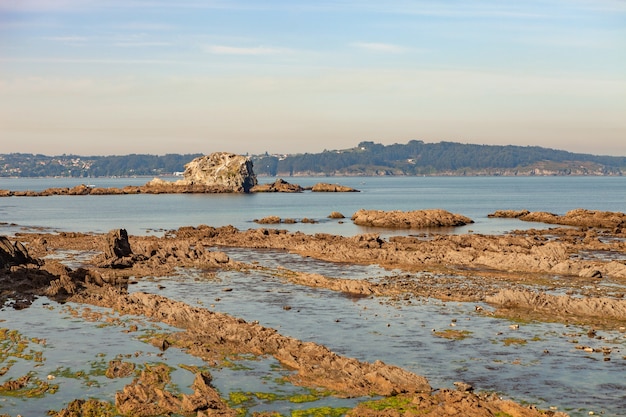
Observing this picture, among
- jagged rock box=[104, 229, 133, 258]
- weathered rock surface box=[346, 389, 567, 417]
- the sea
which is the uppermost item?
jagged rock box=[104, 229, 133, 258]

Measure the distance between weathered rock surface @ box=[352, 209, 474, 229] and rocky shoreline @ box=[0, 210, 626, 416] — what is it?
17056mm

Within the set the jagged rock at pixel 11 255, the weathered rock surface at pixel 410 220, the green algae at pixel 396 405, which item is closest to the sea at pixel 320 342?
the green algae at pixel 396 405

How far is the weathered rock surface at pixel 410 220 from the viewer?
8675 centimetres

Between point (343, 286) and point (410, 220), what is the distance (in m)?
48.8

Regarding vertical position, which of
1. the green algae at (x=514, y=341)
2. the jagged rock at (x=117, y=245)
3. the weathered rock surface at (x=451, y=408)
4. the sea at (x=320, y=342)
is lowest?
the sea at (x=320, y=342)

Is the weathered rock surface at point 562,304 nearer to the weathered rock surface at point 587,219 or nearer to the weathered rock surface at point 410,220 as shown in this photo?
the weathered rock surface at point 587,219

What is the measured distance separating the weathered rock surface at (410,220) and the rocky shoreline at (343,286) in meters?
17.1

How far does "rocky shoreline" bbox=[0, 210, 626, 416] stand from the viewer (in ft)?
68.8

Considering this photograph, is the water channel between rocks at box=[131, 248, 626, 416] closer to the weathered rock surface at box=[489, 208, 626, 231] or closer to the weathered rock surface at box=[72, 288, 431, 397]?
the weathered rock surface at box=[72, 288, 431, 397]

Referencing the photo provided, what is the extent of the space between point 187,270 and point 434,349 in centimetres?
2593

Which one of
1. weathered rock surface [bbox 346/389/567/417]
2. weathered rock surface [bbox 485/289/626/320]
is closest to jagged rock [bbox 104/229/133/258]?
weathered rock surface [bbox 485/289/626/320]

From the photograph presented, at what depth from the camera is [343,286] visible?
3969 centimetres

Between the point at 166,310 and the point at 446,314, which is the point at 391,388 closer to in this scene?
the point at 446,314

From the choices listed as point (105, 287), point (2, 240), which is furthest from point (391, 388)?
point (2, 240)
